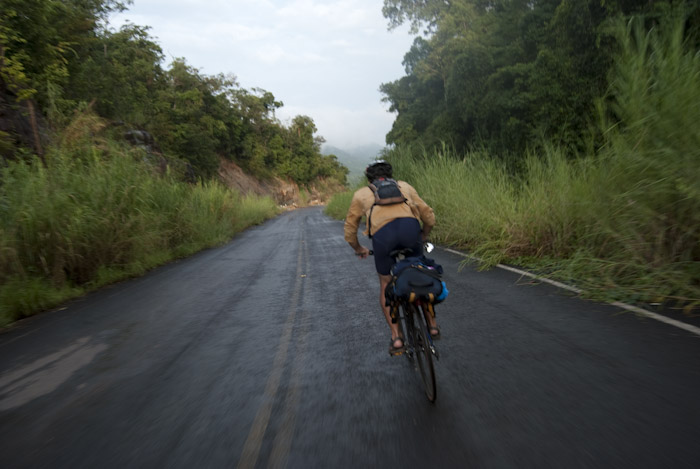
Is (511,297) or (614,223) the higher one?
(614,223)

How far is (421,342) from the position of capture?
333 centimetres

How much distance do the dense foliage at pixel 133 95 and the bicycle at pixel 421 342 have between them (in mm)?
10462

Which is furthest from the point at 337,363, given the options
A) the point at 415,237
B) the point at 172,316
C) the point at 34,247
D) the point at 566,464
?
the point at 34,247

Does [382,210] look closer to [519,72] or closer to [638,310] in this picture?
[638,310]

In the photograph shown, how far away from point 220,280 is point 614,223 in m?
7.14

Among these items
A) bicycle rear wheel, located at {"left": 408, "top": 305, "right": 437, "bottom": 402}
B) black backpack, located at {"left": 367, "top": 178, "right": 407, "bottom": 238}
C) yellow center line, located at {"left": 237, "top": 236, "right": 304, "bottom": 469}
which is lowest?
yellow center line, located at {"left": 237, "top": 236, "right": 304, "bottom": 469}

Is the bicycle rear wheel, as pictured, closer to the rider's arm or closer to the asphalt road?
the asphalt road

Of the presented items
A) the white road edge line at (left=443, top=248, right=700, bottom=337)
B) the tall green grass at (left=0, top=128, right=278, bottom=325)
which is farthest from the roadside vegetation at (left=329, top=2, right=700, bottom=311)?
the tall green grass at (left=0, top=128, right=278, bottom=325)

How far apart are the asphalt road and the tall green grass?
5.07 ft

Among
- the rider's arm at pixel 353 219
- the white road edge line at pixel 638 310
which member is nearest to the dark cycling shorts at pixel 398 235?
the rider's arm at pixel 353 219

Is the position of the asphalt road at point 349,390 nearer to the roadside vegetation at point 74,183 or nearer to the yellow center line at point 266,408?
the yellow center line at point 266,408

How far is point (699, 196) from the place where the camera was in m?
4.73

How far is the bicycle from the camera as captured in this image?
3.12m

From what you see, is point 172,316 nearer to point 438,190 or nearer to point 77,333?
point 77,333
